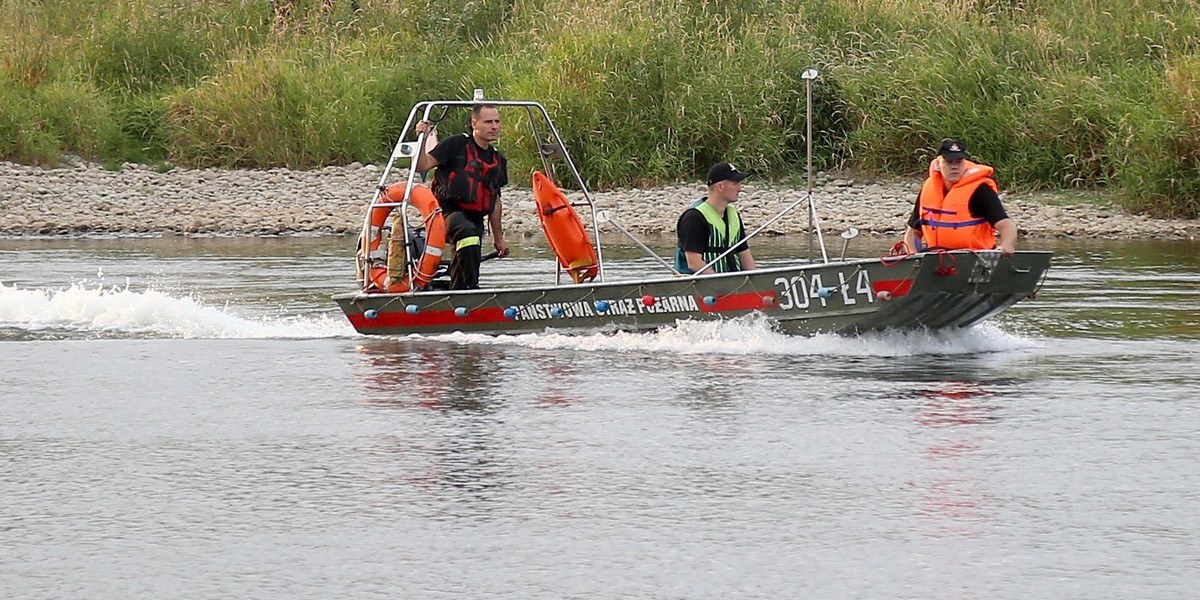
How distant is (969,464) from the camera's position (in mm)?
8703

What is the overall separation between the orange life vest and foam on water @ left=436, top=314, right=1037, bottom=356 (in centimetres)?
60

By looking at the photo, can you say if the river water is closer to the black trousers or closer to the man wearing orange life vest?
the black trousers

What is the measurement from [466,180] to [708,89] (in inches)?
550

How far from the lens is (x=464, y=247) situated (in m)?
13.7

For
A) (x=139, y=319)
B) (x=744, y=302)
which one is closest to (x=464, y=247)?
(x=744, y=302)

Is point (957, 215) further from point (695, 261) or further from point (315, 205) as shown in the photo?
point (315, 205)

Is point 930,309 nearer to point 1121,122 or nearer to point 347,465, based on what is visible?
point 347,465

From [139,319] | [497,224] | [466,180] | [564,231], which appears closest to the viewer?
[466,180]

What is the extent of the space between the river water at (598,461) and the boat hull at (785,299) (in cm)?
13

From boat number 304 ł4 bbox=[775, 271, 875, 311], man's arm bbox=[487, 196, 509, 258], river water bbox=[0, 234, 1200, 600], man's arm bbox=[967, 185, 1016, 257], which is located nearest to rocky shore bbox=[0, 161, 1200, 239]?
river water bbox=[0, 234, 1200, 600]

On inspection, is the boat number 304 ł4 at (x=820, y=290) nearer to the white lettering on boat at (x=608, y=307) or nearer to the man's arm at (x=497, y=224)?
the white lettering on boat at (x=608, y=307)

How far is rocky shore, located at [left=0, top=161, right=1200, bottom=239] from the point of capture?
24250 mm

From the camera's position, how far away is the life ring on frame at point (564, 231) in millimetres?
13727

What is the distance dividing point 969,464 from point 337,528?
272 centimetres
